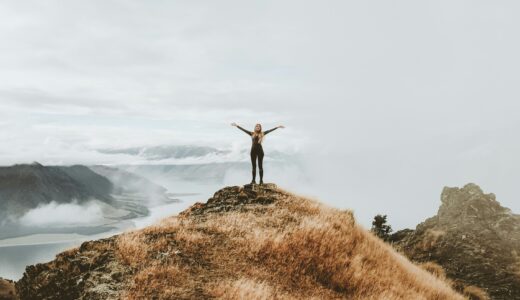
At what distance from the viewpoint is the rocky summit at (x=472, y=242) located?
20.5 m

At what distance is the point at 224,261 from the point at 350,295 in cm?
353

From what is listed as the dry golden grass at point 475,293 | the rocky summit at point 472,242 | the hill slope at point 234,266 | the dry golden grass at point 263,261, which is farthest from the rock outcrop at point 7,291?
the rocky summit at point 472,242

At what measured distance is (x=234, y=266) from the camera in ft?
38.0

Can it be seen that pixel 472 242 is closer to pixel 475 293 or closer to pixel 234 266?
pixel 475 293

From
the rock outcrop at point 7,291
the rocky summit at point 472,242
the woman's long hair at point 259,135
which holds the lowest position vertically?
the rock outcrop at point 7,291

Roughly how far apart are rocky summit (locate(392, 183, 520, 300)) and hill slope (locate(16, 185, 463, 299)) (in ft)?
23.8

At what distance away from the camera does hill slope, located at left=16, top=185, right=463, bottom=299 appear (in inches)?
402

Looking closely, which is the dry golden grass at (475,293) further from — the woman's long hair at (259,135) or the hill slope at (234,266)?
the woman's long hair at (259,135)

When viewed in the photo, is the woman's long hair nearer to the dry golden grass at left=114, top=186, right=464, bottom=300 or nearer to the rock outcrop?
the dry golden grass at left=114, top=186, right=464, bottom=300

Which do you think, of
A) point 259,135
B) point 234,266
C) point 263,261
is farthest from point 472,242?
point 234,266

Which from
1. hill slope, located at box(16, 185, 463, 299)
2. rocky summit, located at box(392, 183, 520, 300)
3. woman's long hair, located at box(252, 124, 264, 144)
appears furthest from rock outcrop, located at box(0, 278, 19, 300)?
rocky summit, located at box(392, 183, 520, 300)

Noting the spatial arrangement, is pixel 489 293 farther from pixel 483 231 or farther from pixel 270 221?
pixel 270 221

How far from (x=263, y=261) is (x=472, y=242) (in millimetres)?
16303

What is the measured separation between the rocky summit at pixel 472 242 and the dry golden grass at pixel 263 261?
7284mm
